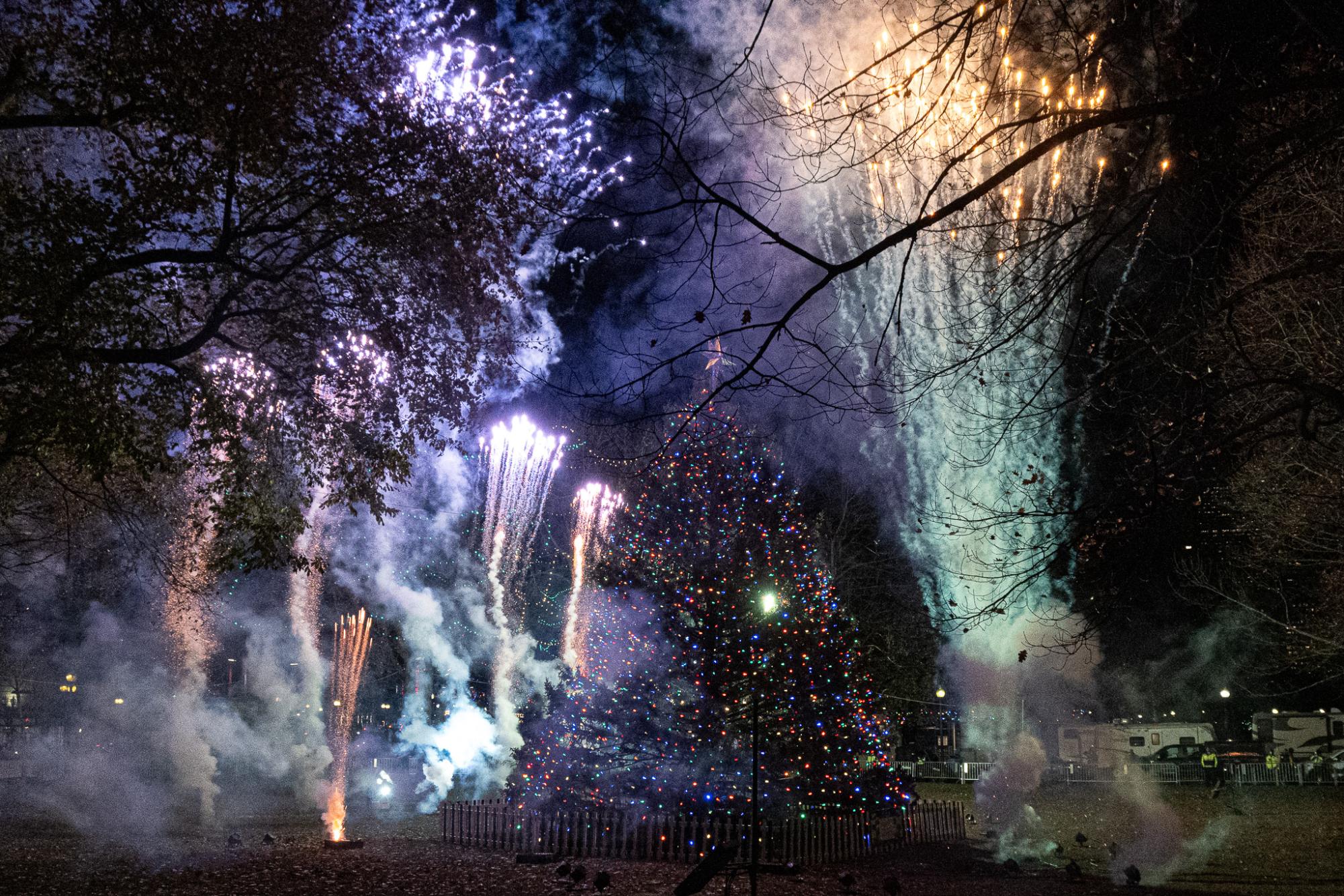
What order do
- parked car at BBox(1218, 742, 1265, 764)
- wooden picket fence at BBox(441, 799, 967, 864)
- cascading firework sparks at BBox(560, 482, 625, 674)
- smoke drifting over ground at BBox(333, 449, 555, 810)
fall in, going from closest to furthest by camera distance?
wooden picket fence at BBox(441, 799, 967, 864) → cascading firework sparks at BBox(560, 482, 625, 674) → parked car at BBox(1218, 742, 1265, 764) → smoke drifting over ground at BBox(333, 449, 555, 810)

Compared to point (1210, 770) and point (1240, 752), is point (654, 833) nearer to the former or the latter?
point (1210, 770)

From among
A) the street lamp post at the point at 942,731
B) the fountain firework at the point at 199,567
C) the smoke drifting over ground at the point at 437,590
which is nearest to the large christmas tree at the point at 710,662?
the fountain firework at the point at 199,567

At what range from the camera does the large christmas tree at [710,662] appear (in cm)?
1611

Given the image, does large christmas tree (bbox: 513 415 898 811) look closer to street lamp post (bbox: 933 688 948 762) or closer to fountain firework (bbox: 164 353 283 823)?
fountain firework (bbox: 164 353 283 823)

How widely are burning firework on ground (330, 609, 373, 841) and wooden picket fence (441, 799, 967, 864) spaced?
1679cm

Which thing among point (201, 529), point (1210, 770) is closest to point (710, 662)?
point (201, 529)

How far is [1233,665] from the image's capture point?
36.8 m

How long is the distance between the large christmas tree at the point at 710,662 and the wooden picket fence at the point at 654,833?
17.7 inches

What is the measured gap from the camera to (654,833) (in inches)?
624

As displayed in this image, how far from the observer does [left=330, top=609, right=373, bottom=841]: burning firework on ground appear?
35.9m

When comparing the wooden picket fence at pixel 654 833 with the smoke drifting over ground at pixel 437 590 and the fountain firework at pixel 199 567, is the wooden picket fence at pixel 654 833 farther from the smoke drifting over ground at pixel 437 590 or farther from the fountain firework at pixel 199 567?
the smoke drifting over ground at pixel 437 590

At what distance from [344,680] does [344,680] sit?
0.04 metres

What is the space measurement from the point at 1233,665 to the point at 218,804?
36104 millimetres

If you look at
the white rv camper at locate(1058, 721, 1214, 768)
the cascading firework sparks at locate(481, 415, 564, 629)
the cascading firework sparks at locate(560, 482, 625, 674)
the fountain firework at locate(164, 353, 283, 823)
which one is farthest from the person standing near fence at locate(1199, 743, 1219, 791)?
the fountain firework at locate(164, 353, 283, 823)
